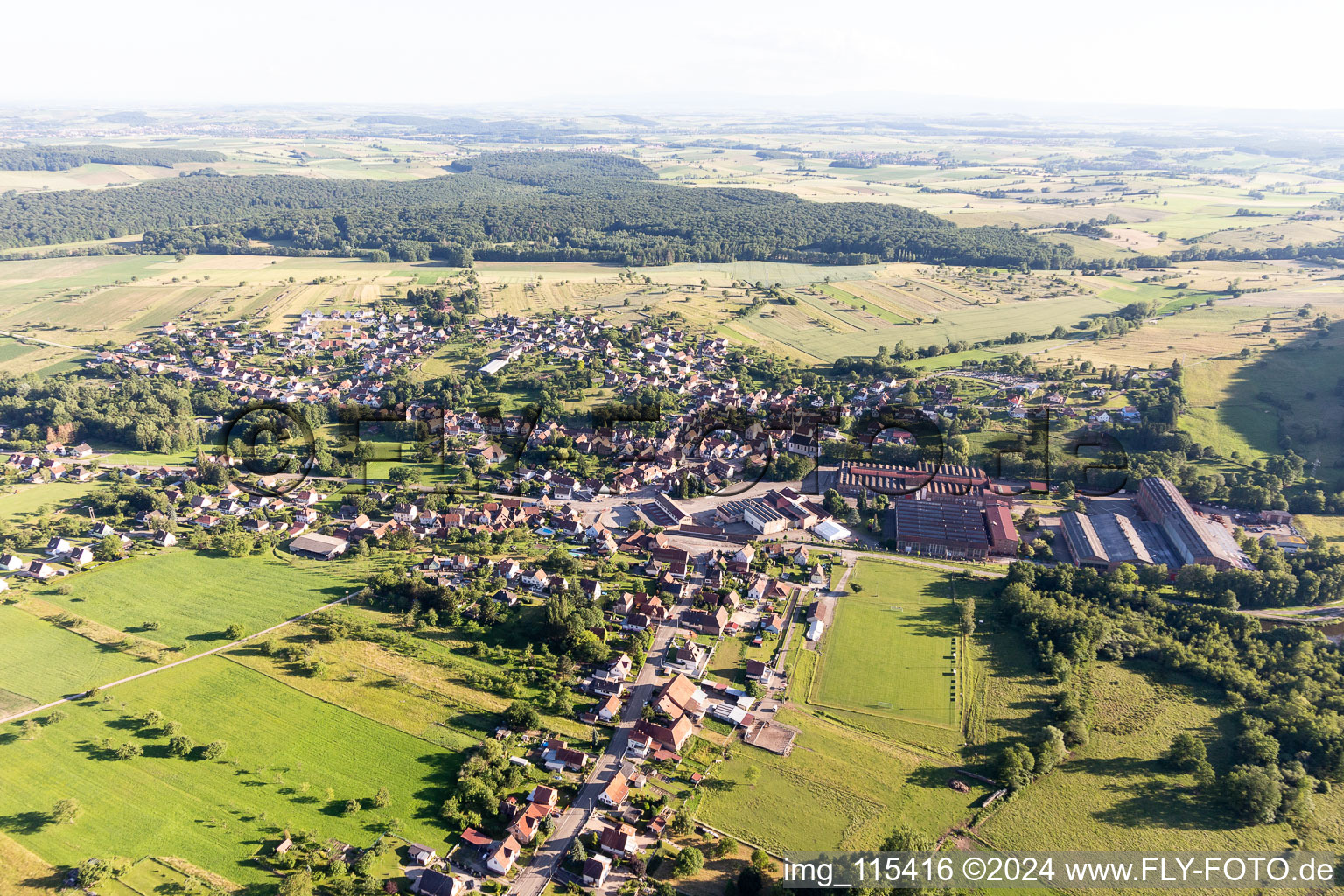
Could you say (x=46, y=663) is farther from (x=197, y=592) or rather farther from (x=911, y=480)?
(x=911, y=480)

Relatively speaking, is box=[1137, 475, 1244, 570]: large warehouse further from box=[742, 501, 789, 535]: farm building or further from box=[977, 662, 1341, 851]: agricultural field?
box=[742, 501, 789, 535]: farm building

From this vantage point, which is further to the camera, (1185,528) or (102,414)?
(102,414)

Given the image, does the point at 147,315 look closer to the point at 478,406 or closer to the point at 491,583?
the point at 478,406

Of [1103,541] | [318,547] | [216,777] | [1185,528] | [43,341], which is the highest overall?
[43,341]

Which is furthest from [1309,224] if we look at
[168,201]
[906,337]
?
[168,201]

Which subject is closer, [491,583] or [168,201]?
[491,583]

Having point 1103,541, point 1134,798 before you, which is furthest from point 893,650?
point 1103,541
